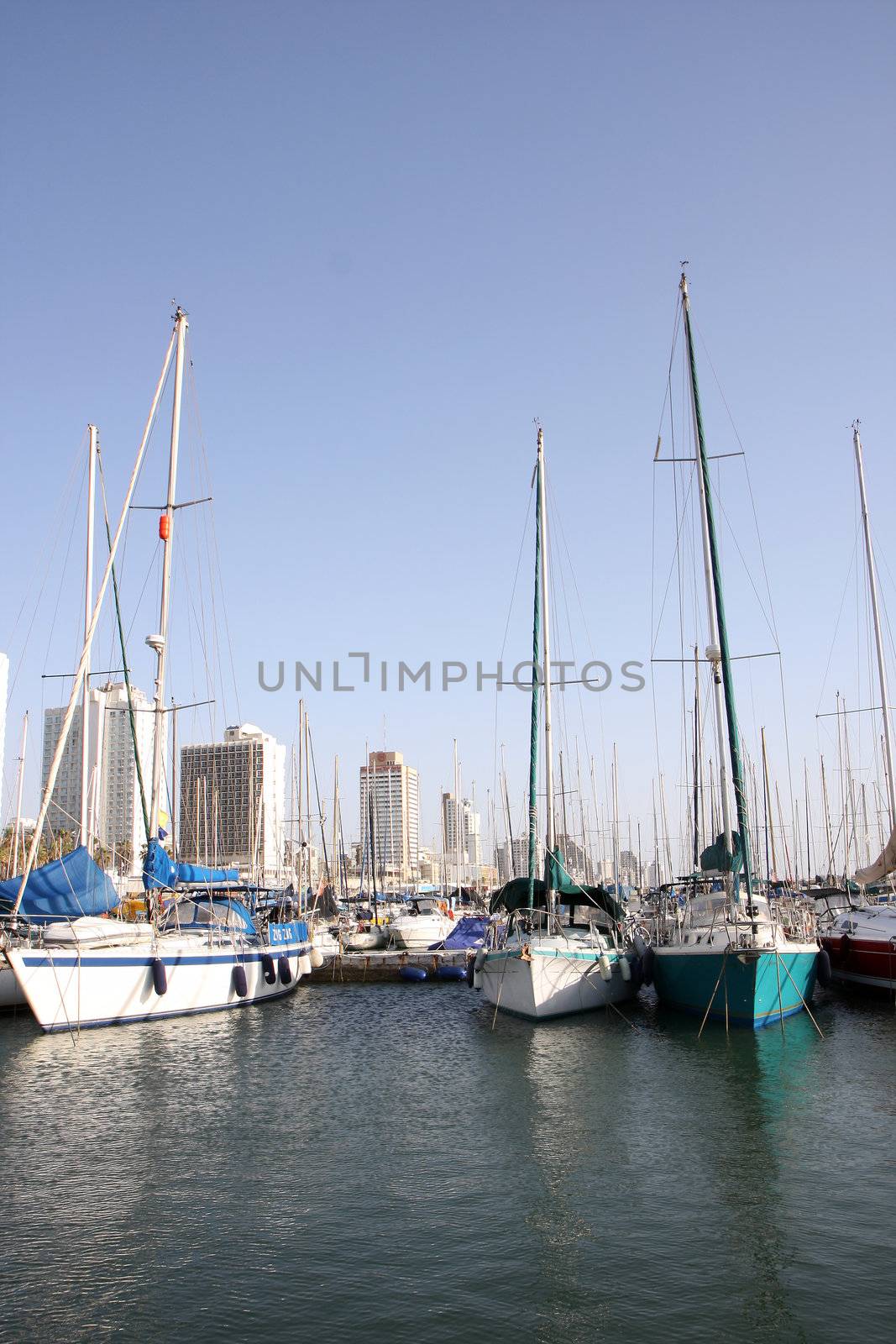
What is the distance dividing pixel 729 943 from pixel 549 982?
17.9 feet

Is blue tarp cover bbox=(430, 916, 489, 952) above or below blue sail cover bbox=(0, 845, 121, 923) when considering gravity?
below

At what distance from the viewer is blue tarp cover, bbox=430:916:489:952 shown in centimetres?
4975

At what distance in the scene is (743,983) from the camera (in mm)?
25672

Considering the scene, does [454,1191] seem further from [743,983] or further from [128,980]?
[128,980]

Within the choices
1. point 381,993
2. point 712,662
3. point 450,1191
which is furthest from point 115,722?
point 450,1191

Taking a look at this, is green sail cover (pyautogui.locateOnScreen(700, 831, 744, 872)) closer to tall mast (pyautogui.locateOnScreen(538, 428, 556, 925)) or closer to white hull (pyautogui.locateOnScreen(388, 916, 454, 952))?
tall mast (pyautogui.locateOnScreen(538, 428, 556, 925))

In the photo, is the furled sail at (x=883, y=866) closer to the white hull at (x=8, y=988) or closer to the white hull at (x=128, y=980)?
the white hull at (x=128, y=980)

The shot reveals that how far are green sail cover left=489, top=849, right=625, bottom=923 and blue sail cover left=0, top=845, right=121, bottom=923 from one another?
1267cm

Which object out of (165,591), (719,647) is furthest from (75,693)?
(719,647)

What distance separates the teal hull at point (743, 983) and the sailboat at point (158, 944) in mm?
14836

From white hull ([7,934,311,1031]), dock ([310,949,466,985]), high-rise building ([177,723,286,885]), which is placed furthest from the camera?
high-rise building ([177,723,286,885])

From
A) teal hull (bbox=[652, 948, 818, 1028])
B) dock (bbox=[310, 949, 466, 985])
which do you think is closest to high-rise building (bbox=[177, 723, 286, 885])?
dock (bbox=[310, 949, 466, 985])

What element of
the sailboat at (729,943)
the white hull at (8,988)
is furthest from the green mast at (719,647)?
the white hull at (8,988)

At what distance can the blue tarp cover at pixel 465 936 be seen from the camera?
49.8m
